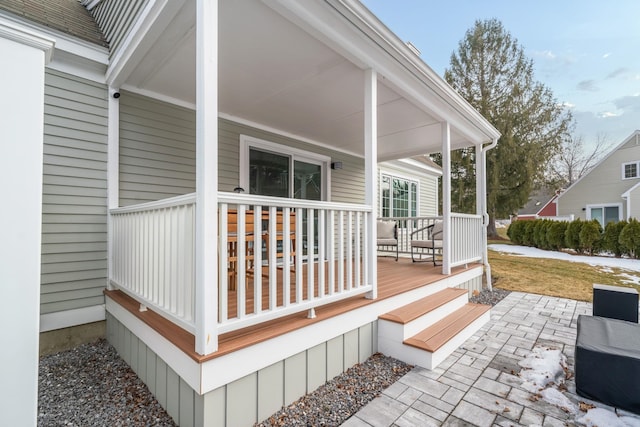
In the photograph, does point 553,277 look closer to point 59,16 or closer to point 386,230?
point 386,230

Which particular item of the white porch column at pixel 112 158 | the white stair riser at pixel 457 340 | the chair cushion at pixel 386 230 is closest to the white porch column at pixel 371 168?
the white stair riser at pixel 457 340

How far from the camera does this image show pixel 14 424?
120cm

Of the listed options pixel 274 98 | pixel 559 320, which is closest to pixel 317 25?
pixel 274 98

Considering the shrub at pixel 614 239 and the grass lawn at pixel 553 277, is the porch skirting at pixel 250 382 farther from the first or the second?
the shrub at pixel 614 239

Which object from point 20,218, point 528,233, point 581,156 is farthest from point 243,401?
point 581,156

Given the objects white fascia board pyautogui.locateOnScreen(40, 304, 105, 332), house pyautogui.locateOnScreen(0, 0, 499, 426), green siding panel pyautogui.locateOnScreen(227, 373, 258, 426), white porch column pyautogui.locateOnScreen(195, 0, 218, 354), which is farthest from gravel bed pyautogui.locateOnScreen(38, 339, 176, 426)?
white porch column pyautogui.locateOnScreen(195, 0, 218, 354)

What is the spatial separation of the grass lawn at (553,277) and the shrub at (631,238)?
2.11 meters

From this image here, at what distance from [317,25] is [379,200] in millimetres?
5751

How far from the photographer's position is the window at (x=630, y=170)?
13.1 m

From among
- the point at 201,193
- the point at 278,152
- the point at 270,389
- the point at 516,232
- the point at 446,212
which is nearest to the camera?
the point at 201,193

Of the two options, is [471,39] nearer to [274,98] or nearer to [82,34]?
[274,98]

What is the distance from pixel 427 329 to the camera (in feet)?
9.89

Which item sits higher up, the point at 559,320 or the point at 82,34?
the point at 82,34

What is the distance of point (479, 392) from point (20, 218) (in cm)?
300
